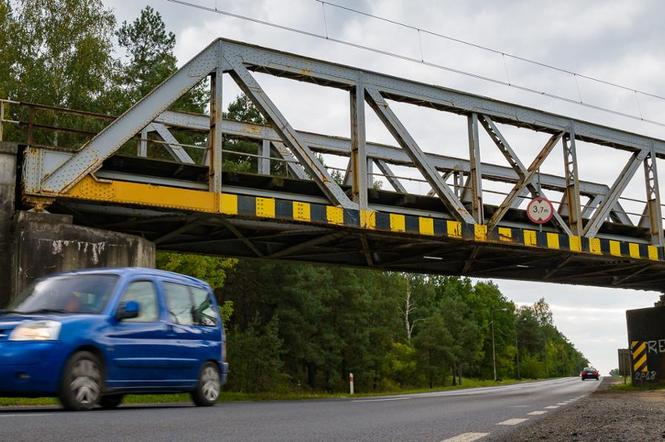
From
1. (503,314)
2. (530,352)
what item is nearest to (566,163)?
(503,314)

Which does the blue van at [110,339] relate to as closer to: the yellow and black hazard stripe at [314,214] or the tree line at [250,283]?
the yellow and black hazard stripe at [314,214]

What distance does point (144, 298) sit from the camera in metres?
8.90

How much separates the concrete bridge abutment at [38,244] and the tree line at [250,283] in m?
14.9

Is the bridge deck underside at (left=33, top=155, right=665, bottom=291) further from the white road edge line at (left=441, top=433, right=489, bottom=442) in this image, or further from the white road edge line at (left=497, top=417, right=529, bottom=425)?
the white road edge line at (left=441, top=433, right=489, bottom=442)

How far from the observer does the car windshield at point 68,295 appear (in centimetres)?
829

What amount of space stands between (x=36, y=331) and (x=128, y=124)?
629 centimetres

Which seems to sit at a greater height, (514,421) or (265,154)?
(265,154)

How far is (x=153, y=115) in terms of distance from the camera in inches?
527

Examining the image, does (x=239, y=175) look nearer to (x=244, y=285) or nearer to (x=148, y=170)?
(x=148, y=170)

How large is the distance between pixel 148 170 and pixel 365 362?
38.9 meters

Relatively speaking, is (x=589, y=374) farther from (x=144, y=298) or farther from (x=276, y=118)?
(x=144, y=298)

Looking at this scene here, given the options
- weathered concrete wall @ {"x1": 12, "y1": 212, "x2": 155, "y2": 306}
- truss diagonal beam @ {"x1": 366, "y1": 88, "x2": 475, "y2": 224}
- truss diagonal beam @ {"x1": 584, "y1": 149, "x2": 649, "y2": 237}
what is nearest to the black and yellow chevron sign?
truss diagonal beam @ {"x1": 584, "y1": 149, "x2": 649, "y2": 237}

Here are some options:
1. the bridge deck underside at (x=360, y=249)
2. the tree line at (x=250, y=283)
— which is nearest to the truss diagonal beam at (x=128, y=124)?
the bridge deck underside at (x=360, y=249)

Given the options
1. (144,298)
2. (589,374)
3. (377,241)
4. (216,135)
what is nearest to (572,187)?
(377,241)
